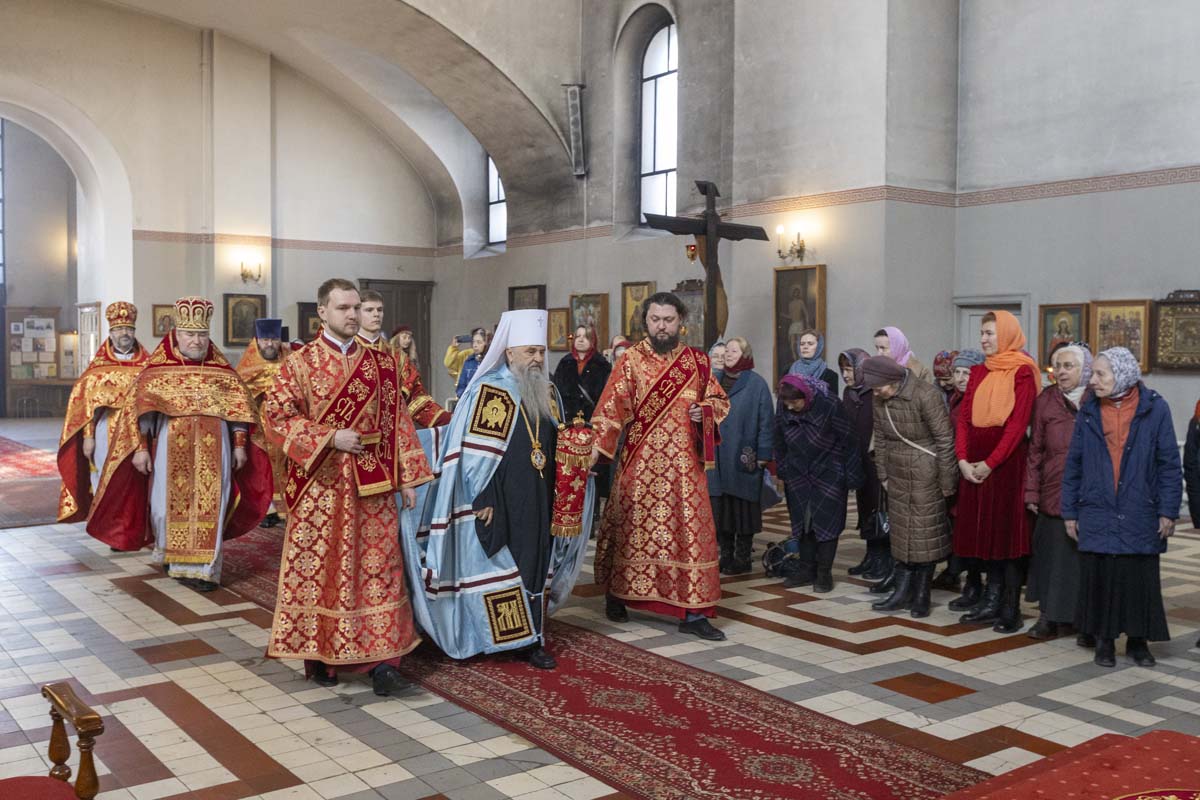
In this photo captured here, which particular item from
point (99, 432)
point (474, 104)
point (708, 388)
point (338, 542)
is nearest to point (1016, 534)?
point (708, 388)

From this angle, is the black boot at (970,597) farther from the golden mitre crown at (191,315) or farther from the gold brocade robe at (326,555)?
the golden mitre crown at (191,315)

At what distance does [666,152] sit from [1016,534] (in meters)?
10.4

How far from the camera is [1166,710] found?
15.1 feet

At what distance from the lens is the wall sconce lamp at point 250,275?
1747 centimetres

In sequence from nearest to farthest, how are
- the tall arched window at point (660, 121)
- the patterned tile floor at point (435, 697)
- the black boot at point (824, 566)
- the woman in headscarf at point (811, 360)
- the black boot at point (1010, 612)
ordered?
1. the patterned tile floor at point (435, 697)
2. the black boot at point (1010, 612)
3. the black boot at point (824, 566)
4. the woman in headscarf at point (811, 360)
5. the tall arched window at point (660, 121)

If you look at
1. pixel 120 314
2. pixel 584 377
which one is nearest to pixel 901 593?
pixel 584 377

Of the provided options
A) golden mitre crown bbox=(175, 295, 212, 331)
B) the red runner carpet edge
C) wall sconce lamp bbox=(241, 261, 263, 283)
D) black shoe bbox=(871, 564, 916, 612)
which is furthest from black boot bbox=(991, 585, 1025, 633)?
wall sconce lamp bbox=(241, 261, 263, 283)

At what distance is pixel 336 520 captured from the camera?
471cm

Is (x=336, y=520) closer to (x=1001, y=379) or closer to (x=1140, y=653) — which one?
(x=1001, y=379)

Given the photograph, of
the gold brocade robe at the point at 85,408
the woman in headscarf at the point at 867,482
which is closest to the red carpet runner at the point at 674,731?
the woman in headscarf at the point at 867,482

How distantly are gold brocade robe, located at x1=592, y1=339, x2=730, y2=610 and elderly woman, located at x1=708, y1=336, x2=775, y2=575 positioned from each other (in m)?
1.31

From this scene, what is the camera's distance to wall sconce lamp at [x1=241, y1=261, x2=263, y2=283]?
17.5m

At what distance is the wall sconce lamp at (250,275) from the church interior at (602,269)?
98mm

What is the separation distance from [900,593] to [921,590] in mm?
123
